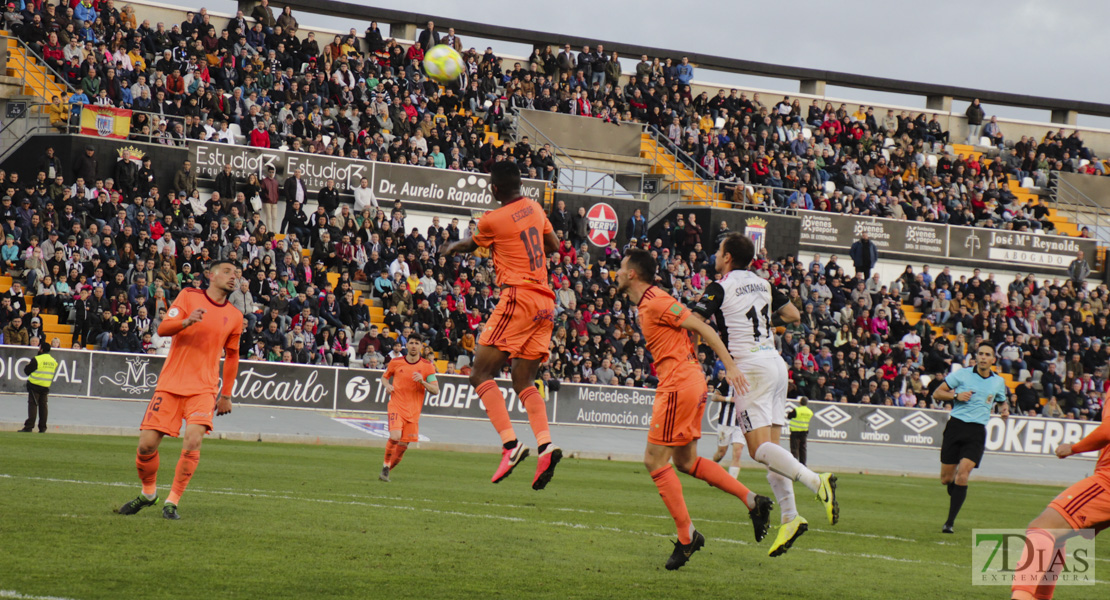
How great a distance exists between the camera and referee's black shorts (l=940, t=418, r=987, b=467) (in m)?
14.6

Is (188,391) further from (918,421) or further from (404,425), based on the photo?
(918,421)

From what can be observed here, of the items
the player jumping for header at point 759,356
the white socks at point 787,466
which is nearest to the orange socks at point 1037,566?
the player jumping for header at point 759,356

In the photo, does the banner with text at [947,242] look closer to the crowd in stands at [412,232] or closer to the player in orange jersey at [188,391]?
the crowd in stands at [412,232]

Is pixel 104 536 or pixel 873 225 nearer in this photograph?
pixel 104 536

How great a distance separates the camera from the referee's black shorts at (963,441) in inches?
576

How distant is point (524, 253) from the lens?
31.2 ft

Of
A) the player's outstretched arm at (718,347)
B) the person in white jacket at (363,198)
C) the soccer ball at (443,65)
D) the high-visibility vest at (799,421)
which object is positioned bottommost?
the high-visibility vest at (799,421)

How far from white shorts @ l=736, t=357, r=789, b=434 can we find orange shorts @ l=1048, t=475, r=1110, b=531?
2.96 meters

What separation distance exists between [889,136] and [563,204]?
17875 millimetres

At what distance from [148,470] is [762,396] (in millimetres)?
5545

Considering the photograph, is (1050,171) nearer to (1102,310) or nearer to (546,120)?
(1102,310)

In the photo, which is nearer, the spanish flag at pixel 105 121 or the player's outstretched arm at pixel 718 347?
the player's outstretched arm at pixel 718 347

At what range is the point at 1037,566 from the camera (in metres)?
7.56

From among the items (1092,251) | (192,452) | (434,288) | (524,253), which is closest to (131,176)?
(434,288)
